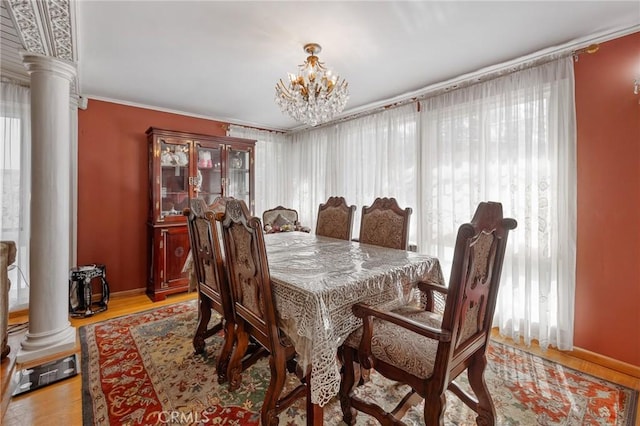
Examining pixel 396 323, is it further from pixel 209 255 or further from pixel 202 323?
pixel 202 323

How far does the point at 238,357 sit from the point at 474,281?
1445mm

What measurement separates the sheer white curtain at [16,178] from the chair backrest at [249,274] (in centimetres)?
273

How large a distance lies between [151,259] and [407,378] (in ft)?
11.1

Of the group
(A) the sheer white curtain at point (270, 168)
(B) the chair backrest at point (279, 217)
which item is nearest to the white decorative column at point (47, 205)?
(B) the chair backrest at point (279, 217)

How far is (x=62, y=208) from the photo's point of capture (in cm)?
240

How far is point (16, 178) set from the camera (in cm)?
300

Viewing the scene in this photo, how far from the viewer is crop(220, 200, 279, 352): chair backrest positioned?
1.47m

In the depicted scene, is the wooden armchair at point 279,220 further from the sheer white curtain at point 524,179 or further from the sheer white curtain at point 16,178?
the sheer white curtain at point 16,178

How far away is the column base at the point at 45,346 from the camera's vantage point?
2227 millimetres

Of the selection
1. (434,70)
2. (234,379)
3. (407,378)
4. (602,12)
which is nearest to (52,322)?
(234,379)

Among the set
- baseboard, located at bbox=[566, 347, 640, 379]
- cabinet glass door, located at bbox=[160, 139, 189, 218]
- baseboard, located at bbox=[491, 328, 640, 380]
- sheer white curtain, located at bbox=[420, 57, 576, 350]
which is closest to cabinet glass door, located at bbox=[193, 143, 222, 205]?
cabinet glass door, located at bbox=[160, 139, 189, 218]

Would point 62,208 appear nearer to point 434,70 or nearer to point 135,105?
point 135,105

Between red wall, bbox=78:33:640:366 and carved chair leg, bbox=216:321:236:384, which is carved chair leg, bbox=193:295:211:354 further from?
red wall, bbox=78:33:640:366

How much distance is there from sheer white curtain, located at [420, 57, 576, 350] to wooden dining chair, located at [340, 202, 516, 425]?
1.36 metres
